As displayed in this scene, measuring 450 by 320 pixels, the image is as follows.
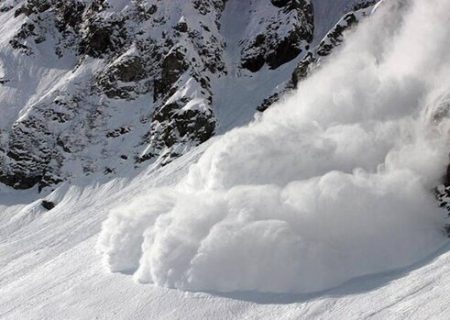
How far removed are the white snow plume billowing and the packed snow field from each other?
0.07 meters

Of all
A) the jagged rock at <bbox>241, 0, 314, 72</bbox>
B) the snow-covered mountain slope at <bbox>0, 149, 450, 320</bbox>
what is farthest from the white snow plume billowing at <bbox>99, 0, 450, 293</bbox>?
the jagged rock at <bbox>241, 0, 314, 72</bbox>

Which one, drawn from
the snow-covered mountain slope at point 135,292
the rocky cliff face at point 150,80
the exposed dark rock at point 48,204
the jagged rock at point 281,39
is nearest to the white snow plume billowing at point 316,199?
the snow-covered mountain slope at point 135,292

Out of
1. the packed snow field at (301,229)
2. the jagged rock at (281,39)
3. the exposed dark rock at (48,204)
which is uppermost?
the jagged rock at (281,39)

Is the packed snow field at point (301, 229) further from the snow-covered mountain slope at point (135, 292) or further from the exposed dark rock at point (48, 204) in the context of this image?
the exposed dark rock at point (48, 204)

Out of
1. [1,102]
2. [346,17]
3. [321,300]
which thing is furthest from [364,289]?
[1,102]

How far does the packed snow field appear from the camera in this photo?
2703 centimetres

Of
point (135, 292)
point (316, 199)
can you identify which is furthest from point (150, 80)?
point (316, 199)

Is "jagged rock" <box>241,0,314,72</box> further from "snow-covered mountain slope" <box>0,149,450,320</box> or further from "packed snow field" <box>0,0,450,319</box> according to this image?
"packed snow field" <box>0,0,450,319</box>

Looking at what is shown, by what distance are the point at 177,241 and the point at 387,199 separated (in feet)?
34.7

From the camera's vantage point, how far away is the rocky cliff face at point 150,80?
198ft

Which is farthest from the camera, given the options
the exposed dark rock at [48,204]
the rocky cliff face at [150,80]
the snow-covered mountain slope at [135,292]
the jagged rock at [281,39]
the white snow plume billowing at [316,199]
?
the jagged rock at [281,39]

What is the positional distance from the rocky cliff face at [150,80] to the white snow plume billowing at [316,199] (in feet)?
58.2

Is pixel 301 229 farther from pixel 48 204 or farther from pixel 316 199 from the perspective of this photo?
pixel 48 204

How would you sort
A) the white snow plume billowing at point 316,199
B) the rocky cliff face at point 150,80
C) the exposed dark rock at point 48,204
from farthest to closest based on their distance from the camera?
1. the rocky cliff face at point 150,80
2. the exposed dark rock at point 48,204
3. the white snow plume billowing at point 316,199
